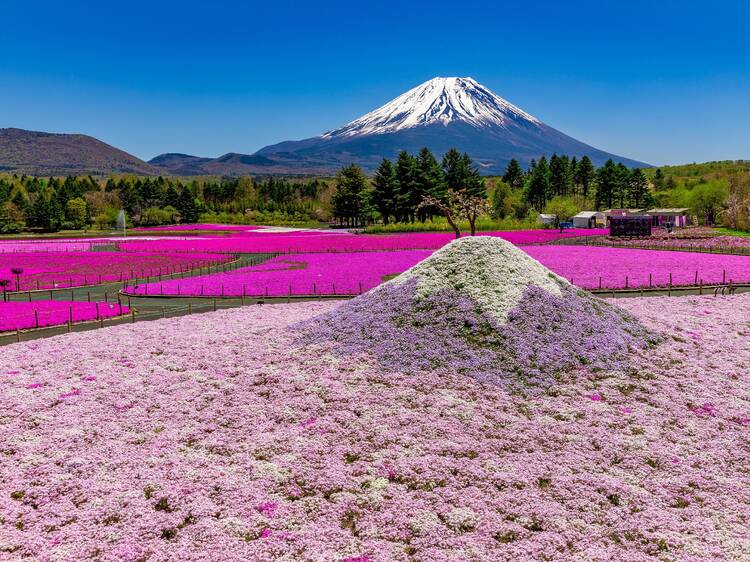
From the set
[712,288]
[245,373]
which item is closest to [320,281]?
[245,373]

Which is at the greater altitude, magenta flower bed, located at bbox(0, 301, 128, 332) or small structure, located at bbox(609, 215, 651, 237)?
small structure, located at bbox(609, 215, 651, 237)

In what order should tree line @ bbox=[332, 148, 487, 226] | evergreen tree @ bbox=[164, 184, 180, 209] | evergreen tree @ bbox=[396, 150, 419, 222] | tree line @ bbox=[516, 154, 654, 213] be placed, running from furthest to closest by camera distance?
evergreen tree @ bbox=[164, 184, 180, 209] < tree line @ bbox=[516, 154, 654, 213] < tree line @ bbox=[332, 148, 487, 226] < evergreen tree @ bbox=[396, 150, 419, 222]

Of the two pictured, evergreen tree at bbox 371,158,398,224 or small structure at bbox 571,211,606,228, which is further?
small structure at bbox 571,211,606,228

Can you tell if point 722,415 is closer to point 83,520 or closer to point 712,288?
point 83,520

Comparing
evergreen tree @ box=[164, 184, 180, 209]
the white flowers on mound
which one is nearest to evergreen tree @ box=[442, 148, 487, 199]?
evergreen tree @ box=[164, 184, 180, 209]

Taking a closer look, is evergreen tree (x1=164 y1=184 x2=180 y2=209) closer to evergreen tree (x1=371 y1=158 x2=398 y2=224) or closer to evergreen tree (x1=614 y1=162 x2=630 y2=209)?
evergreen tree (x1=371 y1=158 x2=398 y2=224)

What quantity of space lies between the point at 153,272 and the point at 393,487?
54.1m

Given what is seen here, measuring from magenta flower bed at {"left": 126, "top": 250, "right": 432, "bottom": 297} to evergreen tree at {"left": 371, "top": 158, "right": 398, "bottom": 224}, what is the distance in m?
57.8

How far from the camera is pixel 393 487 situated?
13586 millimetres

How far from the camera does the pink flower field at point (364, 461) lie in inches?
458

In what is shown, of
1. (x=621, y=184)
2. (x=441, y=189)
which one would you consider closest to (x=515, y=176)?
(x=621, y=184)

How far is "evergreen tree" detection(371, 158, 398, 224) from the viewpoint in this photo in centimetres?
12369

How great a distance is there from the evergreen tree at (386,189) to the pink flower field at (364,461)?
10311 centimetres

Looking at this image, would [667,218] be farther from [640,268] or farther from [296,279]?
[296,279]
